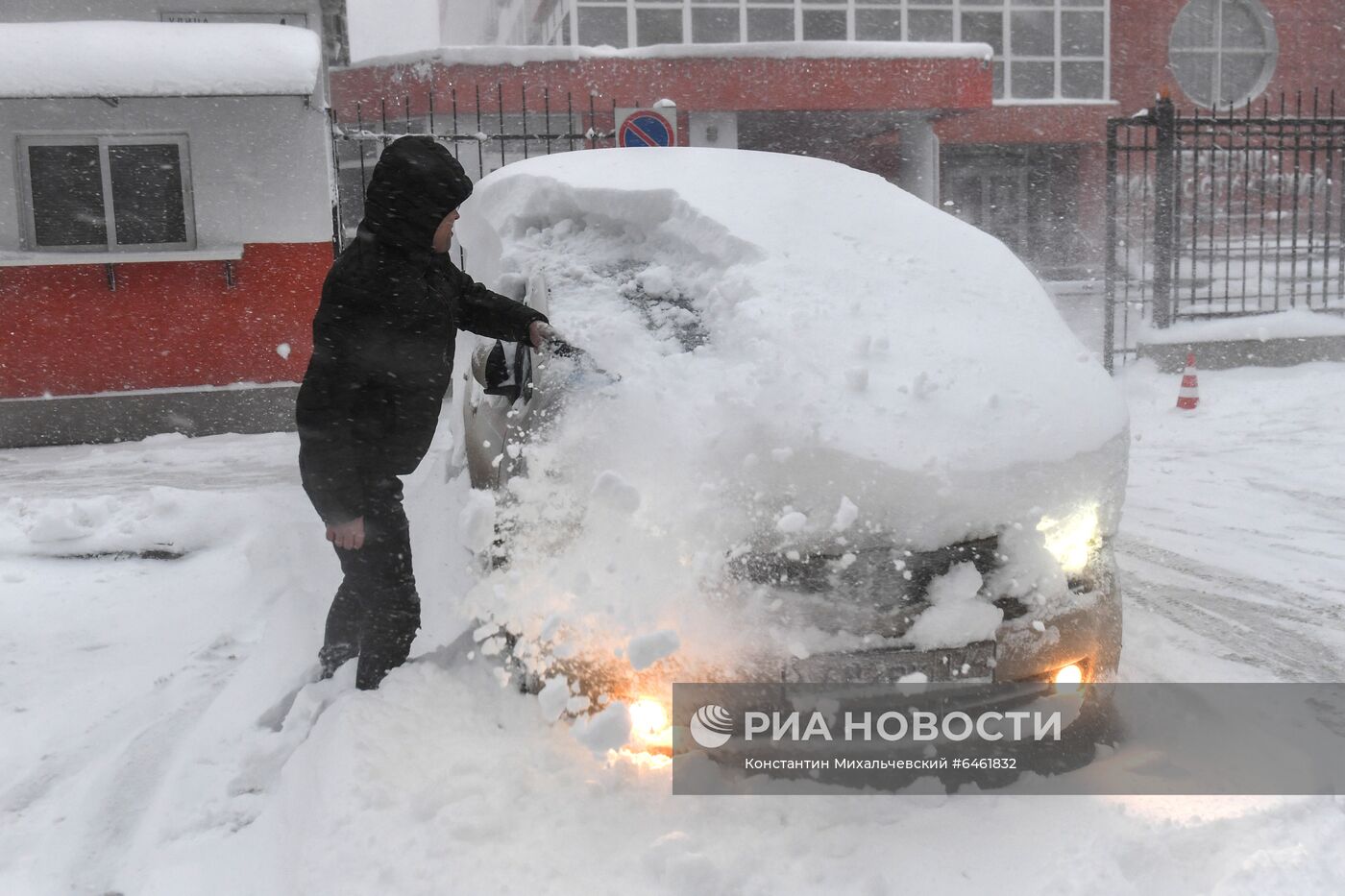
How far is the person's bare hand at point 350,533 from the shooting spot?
11.3 ft

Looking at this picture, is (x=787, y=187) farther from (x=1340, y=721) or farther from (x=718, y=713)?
(x=1340, y=721)

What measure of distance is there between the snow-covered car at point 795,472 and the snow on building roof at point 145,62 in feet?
19.2

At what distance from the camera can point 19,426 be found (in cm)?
942

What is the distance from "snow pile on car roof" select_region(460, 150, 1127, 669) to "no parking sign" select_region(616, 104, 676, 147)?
16.8 feet

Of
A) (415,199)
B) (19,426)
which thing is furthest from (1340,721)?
(19,426)

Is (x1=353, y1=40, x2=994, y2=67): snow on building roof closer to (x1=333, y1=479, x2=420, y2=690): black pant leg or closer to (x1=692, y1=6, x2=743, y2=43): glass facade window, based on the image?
(x1=692, y1=6, x2=743, y2=43): glass facade window

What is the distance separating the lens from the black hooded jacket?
11.1 ft

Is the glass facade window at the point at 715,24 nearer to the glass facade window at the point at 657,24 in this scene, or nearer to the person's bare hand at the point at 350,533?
the glass facade window at the point at 657,24

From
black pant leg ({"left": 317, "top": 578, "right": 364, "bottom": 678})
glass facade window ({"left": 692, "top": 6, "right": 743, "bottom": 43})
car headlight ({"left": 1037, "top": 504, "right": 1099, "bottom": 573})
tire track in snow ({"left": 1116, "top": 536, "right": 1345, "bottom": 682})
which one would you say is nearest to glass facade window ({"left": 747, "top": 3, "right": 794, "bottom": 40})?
glass facade window ({"left": 692, "top": 6, "right": 743, "bottom": 43})

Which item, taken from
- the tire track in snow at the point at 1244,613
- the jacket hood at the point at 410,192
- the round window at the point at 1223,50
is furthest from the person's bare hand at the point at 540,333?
the round window at the point at 1223,50

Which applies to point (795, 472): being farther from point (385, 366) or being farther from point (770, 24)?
point (770, 24)

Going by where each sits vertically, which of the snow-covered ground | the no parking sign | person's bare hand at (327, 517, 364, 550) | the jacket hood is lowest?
the snow-covered ground

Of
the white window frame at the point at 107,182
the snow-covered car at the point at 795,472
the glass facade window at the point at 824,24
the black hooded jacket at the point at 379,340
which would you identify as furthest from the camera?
the glass facade window at the point at 824,24

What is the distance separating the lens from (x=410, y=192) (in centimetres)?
342
